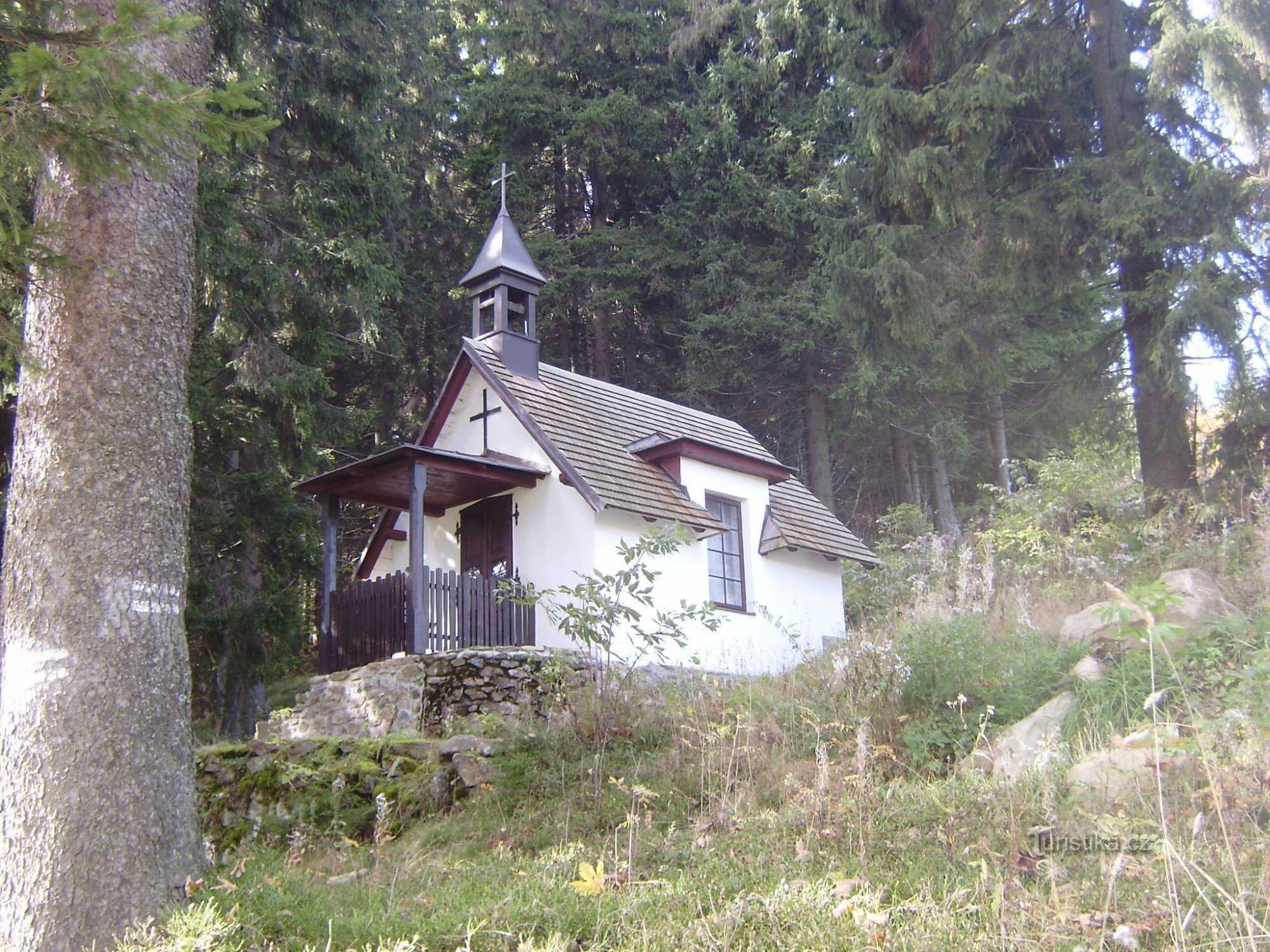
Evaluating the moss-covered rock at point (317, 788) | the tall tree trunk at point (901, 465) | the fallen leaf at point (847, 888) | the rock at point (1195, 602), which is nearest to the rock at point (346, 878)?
the moss-covered rock at point (317, 788)

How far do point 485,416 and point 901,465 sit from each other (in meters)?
12.2

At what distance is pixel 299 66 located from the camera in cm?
1420

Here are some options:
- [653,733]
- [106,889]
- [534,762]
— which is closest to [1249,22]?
[653,733]

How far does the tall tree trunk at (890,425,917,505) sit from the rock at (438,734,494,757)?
16260mm

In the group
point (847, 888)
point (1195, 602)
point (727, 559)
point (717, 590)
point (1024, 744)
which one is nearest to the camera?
point (847, 888)

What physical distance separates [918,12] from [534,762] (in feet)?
37.4

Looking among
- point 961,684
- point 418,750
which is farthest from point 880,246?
point 418,750

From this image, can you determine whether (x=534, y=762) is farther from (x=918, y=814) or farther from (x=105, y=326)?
(x=105, y=326)

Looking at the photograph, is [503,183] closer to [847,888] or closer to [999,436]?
[847,888]

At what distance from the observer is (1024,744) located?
6.82 metres

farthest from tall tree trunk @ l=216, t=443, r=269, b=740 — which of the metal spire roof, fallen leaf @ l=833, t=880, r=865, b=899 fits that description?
fallen leaf @ l=833, t=880, r=865, b=899

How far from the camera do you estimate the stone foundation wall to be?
10133 millimetres

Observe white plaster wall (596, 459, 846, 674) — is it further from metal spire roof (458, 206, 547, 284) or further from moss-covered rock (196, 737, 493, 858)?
moss-covered rock (196, 737, 493, 858)

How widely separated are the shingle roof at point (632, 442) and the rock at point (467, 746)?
170 inches
